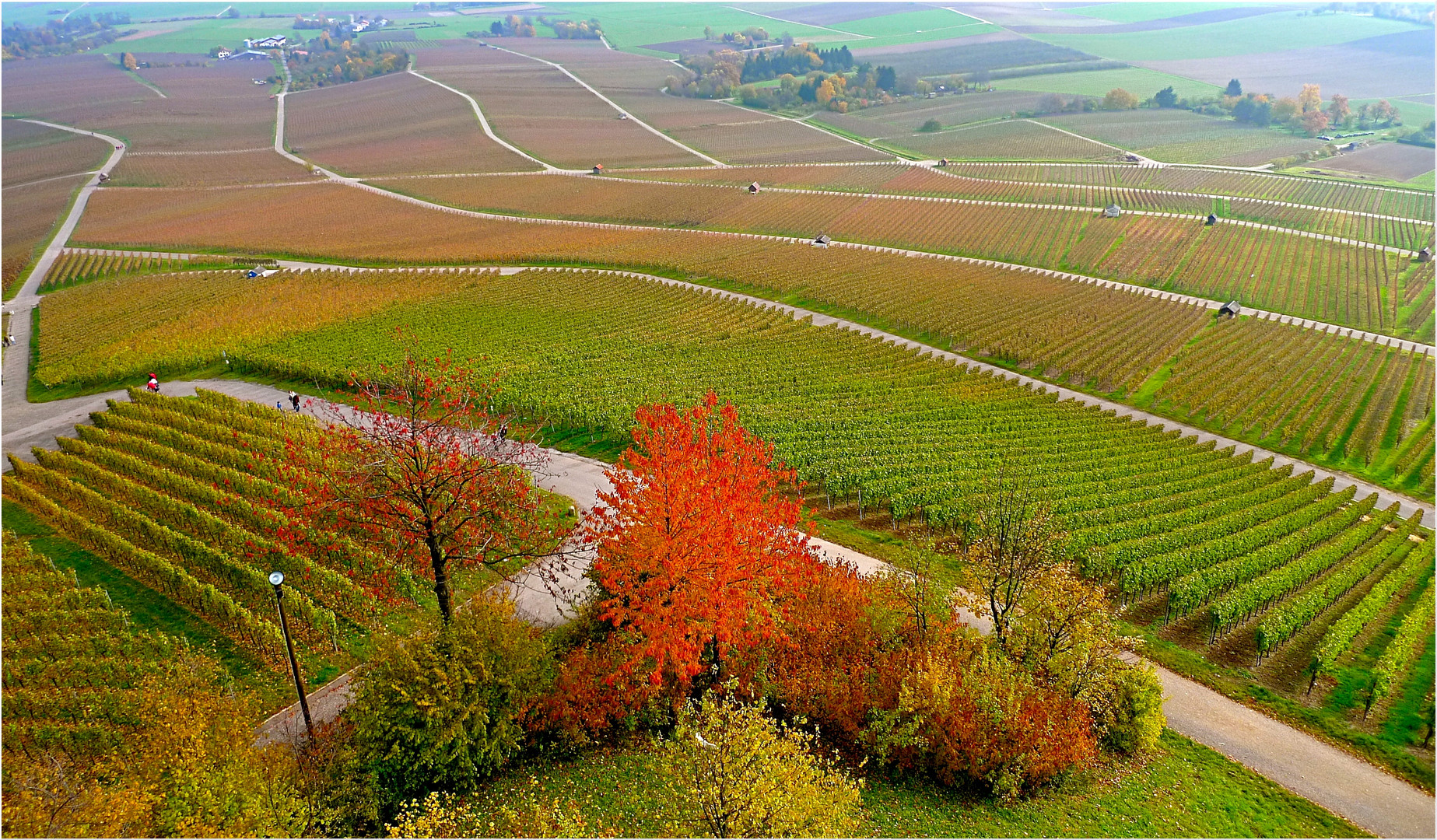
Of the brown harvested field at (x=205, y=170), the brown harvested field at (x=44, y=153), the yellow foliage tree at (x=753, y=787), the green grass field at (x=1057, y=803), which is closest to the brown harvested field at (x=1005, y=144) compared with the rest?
the brown harvested field at (x=205, y=170)

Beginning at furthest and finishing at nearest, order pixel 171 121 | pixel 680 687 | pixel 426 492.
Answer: pixel 171 121, pixel 680 687, pixel 426 492

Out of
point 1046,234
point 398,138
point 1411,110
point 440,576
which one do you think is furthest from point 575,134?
point 1411,110

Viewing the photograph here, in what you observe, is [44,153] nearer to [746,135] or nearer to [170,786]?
[746,135]

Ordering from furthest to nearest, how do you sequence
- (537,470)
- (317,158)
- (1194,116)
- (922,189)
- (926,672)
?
(1194,116) < (317,158) < (922,189) < (537,470) < (926,672)

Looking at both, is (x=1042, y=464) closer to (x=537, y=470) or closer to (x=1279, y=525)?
(x=1279, y=525)

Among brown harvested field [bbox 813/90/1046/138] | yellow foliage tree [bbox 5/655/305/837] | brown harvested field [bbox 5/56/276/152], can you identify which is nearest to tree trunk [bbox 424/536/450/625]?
yellow foliage tree [bbox 5/655/305/837]

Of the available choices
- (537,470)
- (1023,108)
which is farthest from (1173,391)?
(1023,108)

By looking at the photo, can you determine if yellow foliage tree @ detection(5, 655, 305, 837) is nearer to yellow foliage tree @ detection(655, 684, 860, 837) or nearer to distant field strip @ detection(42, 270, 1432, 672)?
yellow foliage tree @ detection(655, 684, 860, 837)
